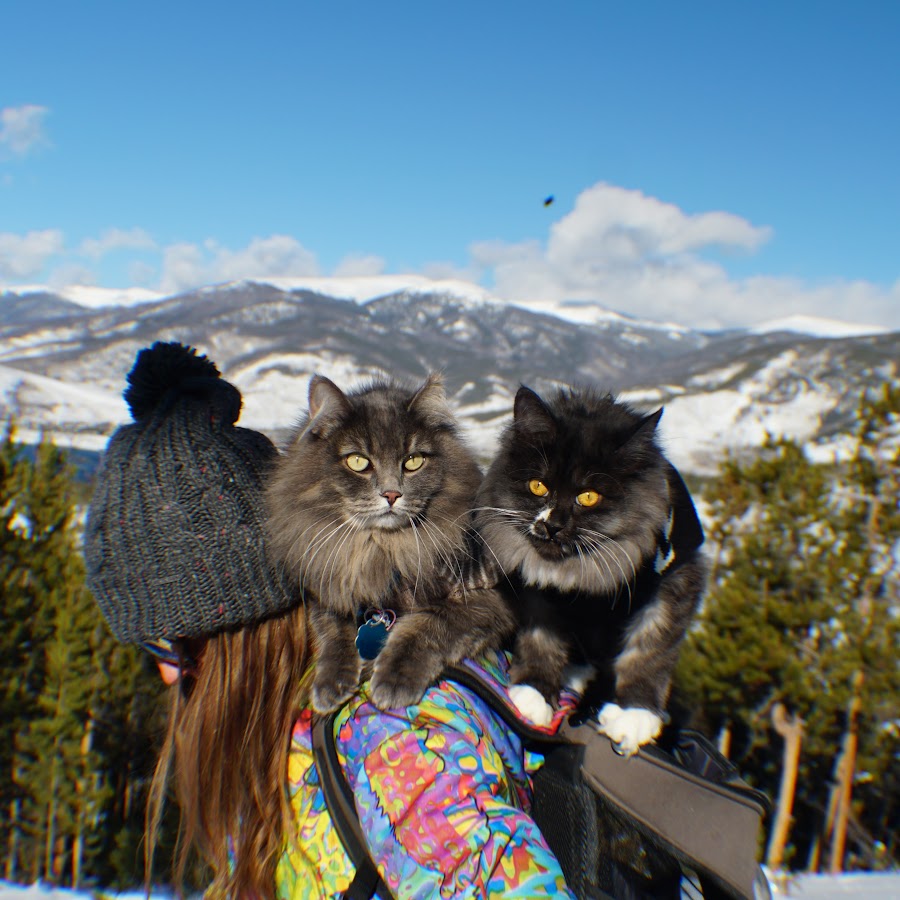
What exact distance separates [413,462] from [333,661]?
888 millimetres

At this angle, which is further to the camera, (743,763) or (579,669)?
(743,763)

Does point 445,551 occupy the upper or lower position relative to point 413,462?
lower

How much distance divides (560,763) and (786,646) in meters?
24.7

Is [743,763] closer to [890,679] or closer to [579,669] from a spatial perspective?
[890,679]

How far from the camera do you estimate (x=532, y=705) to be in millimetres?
2744

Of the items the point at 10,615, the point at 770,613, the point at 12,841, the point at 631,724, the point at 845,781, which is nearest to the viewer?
the point at 631,724

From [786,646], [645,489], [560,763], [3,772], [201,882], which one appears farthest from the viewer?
[3,772]

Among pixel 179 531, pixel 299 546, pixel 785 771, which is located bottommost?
pixel 785 771

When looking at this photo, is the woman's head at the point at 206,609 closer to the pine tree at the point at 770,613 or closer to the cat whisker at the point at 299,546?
the cat whisker at the point at 299,546

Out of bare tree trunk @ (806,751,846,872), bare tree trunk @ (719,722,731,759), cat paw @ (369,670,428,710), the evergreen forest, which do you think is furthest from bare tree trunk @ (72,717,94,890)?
Answer: cat paw @ (369,670,428,710)

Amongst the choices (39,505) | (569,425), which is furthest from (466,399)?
(569,425)

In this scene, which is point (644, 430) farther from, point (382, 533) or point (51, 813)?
point (51, 813)

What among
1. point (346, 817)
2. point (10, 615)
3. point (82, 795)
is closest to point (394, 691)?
point (346, 817)

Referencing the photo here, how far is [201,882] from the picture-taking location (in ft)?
8.55
